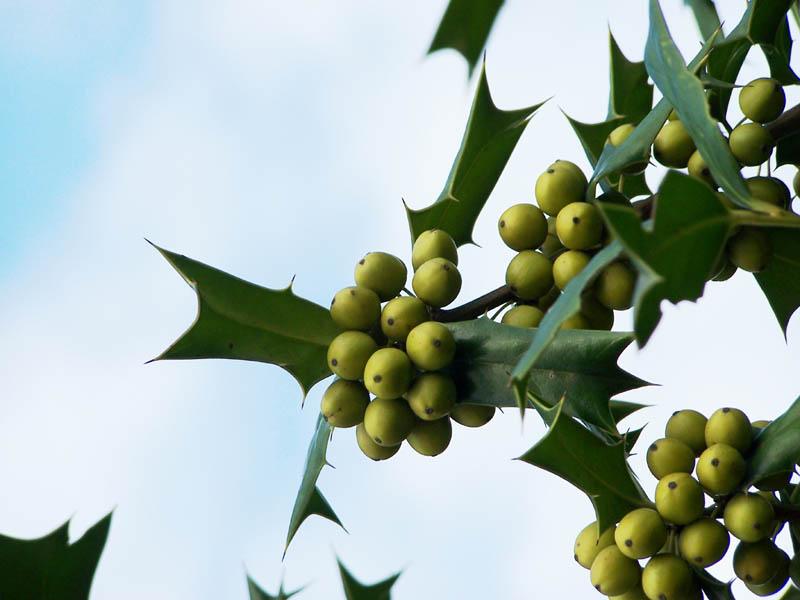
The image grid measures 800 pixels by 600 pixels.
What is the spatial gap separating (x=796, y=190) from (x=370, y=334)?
704mm

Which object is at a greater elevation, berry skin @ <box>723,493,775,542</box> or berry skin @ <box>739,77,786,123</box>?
berry skin @ <box>739,77,786,123</box>

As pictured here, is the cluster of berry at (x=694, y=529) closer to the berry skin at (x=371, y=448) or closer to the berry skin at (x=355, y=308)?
the berry skin at (x=371, y=448)

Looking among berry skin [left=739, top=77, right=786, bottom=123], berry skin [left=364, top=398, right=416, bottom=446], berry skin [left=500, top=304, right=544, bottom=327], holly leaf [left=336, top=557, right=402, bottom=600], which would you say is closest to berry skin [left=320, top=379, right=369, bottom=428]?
berry skin [left=364, top=398, right=416, bottom=446]

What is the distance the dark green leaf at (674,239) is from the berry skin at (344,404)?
1.92 feet

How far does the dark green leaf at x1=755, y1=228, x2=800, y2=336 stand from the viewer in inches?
60.1

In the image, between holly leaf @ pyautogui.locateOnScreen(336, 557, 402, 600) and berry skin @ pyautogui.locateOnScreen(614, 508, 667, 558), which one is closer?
holly leaf @ pyautogui.locateOnScreen(336, 557, 402, 600)

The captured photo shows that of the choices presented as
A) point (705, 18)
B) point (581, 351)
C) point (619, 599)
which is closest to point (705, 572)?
point (619, 599)

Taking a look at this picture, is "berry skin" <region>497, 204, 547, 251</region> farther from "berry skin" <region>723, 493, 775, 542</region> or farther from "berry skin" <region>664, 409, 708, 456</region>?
"berry skin" <region>723, 493, 775, 542</region>

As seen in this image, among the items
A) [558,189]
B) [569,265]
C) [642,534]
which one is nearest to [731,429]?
[642,534]

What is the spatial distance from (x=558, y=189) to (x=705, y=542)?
0.54m

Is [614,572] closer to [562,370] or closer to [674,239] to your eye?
[562,370]

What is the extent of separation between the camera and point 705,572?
1.38 meters

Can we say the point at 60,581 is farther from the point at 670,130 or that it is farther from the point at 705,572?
the point at 670,130

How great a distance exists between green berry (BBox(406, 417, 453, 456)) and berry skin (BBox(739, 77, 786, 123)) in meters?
0.66
